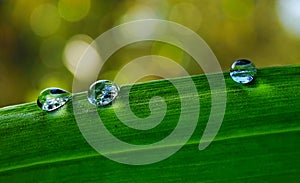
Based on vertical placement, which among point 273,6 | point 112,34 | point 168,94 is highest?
point 273,6

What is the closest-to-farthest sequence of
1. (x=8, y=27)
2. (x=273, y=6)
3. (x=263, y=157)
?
(x=263, y=157) < (x=273, y=6) < (x=8, y=27)

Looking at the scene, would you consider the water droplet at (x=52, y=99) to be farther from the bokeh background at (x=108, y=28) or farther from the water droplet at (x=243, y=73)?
the bokeh background at (x=108, y=28)

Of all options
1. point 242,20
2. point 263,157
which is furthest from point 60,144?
point 242,20

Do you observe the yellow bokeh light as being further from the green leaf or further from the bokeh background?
the green leaf

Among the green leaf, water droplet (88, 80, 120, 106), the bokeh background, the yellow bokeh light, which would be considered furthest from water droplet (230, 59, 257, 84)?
the yellow bokeh light

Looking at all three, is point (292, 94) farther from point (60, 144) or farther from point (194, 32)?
point (194, 32)

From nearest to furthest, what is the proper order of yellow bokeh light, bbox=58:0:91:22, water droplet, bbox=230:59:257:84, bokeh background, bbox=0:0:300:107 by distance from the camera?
water droplet, bbox=230:59:257:84 → bokeh background, bbox=0:0:300:107 → yellow bokeh light, bbox=58:0:91:22
